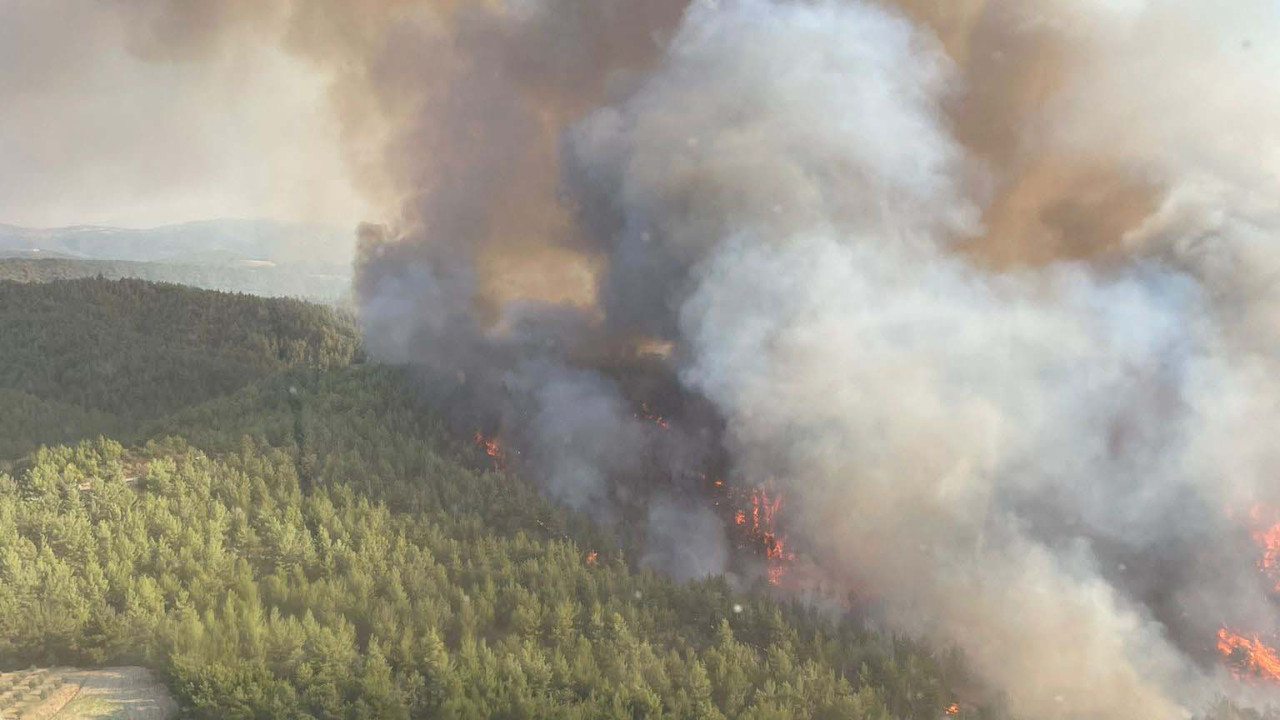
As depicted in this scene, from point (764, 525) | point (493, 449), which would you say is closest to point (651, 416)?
point (493, 449)

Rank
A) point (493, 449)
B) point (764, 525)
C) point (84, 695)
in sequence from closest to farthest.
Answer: point (84, 695)
point (764, 525)
point (493, 449)

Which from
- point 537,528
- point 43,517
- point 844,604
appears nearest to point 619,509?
point 537,528

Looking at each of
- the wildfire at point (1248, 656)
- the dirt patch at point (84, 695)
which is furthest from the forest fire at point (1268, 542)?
the dirt patch at point (84, 695)

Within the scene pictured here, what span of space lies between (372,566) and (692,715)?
42.1 ft

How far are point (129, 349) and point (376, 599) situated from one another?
86.2 m

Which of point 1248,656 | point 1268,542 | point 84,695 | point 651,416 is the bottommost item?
point 84,695

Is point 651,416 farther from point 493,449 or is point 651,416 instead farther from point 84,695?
point 84,695

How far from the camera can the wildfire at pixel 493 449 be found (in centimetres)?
3944

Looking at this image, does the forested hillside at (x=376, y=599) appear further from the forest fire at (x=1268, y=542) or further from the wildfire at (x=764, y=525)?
the forest fire at (x=1268, y=542)

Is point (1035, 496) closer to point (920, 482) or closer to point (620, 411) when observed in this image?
point (920, 482)

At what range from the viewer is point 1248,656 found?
89.8ft

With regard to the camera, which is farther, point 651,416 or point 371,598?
point 651,416

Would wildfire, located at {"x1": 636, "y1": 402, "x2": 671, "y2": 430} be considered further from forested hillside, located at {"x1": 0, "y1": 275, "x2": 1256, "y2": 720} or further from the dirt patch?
the dirt patch

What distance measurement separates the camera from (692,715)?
58.9 ft
